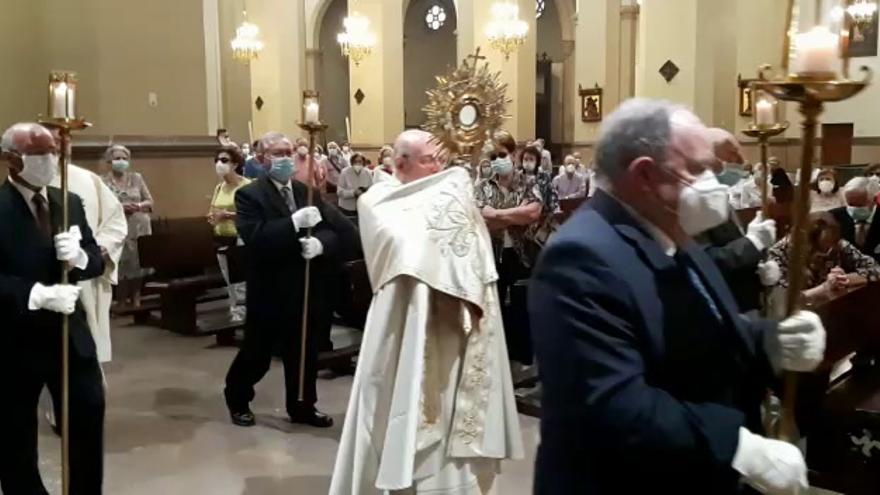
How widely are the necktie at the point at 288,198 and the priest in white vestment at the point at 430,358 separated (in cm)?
228

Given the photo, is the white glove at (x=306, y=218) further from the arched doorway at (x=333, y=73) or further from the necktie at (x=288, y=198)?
the arched doorway at (x=333, y=73)

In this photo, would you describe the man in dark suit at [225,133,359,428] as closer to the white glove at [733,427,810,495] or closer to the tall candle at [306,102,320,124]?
the tall candle at [306,102,320,124]

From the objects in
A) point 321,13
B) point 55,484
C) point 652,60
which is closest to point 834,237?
point 55,484

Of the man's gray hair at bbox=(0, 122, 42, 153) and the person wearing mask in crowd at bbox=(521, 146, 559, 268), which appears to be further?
the person wearing mask in crowd at bbox=(521, 146, 559, 268)

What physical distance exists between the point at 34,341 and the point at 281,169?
230 centimetres

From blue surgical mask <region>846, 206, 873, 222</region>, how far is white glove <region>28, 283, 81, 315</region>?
6026mm

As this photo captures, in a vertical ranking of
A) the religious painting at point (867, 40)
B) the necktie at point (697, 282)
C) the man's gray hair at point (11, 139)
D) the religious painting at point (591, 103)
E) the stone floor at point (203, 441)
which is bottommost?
the stone floor at point (203, 441)

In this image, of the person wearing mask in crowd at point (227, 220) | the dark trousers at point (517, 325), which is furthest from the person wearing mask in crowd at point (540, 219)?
the person wearing mask in crowd at point (227, 220)

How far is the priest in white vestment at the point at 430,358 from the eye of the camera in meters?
3.74

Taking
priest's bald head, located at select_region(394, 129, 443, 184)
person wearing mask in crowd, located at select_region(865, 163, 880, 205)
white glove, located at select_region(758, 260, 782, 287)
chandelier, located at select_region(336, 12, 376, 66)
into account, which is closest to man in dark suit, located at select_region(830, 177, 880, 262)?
person wearing mask in crowd, located at select_region(865, 163, 880, 205)

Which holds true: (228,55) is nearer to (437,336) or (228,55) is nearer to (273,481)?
(273,481)

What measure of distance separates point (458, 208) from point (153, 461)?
2836 millimetres

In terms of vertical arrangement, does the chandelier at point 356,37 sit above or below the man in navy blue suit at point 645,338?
above

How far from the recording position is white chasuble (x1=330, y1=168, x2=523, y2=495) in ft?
12.3
